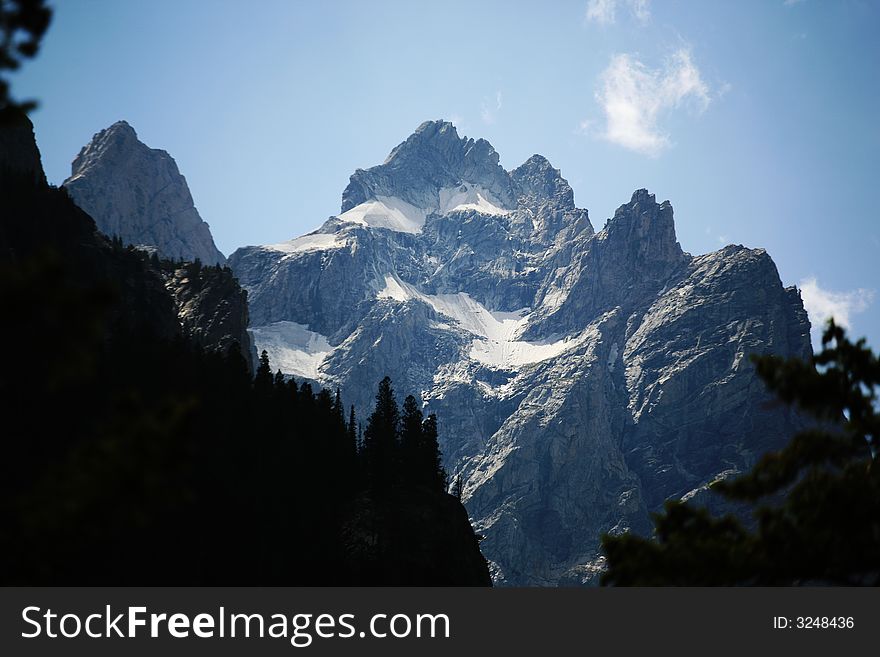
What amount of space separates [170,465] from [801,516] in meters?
17.4

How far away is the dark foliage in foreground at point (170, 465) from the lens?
14.6m

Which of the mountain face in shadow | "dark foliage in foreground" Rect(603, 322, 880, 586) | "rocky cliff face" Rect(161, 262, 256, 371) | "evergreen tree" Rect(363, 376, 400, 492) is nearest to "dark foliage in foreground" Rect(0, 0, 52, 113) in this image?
the mountain face in shadow

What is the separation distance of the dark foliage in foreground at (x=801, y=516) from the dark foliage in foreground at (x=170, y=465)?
1301 cm

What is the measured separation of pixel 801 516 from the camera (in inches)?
970

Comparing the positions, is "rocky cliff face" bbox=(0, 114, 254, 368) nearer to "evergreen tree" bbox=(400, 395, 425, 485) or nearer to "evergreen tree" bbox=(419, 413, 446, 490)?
"evergreen tree" bbox=(400, 395, 425, 485)

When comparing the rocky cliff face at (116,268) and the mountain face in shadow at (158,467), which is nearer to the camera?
the mountain face in shadow at (158,467)

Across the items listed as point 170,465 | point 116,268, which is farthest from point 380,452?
point 170,465

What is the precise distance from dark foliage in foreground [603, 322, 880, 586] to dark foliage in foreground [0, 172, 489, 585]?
13.0 metres

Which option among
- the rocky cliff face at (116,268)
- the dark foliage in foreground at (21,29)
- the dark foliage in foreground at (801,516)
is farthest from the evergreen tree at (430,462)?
the dark foliage in foreground at (21,29)

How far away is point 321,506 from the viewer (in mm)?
70312

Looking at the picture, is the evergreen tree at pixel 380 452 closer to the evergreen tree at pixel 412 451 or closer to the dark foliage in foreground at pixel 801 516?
the evergreen tree at pixel 412 451

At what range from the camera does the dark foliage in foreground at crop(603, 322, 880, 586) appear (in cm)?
2362
